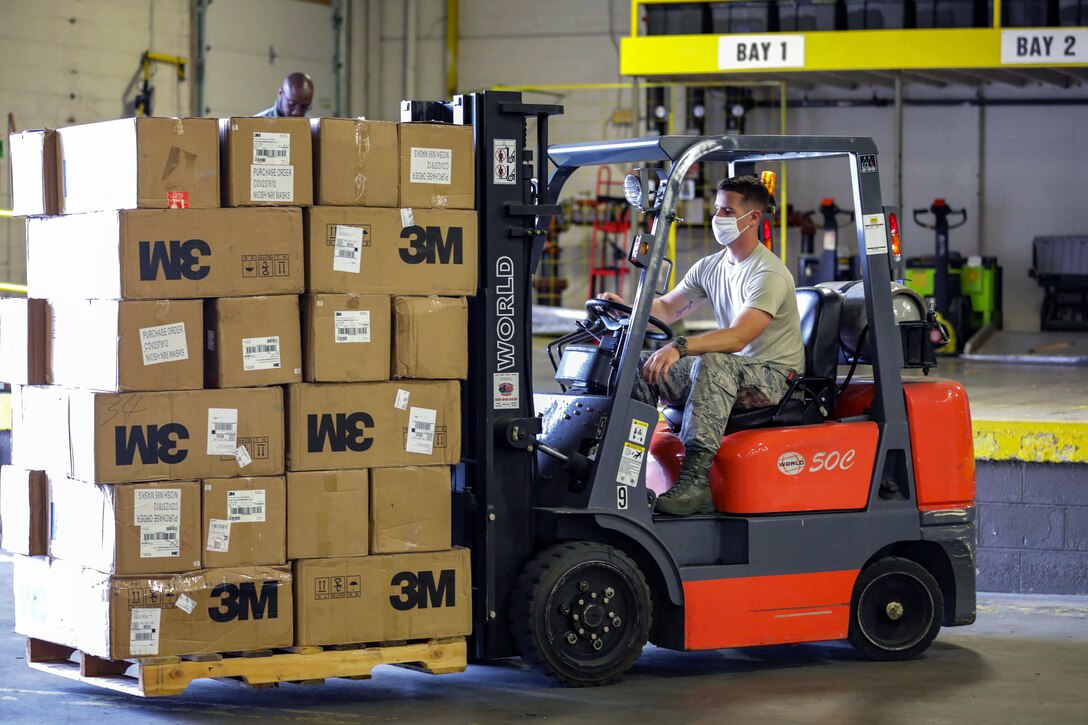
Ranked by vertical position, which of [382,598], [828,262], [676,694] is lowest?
[676,694]

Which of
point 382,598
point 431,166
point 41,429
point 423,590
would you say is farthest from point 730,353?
point 41,429

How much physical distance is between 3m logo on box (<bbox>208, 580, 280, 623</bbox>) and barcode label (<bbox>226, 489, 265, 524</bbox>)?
0.67 feet

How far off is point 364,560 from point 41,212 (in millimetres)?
1615

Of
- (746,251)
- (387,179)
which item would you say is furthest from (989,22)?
(387,179)

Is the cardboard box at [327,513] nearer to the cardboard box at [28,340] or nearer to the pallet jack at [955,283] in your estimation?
the cardboard box at [28,340]

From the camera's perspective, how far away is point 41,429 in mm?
5047

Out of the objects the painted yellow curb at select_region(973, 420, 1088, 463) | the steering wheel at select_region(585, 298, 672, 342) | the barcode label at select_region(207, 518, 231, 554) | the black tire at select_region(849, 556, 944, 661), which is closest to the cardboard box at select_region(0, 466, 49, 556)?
the barcode label at select_region(207, 518, 231, 554)

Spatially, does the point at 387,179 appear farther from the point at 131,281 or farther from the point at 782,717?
the point at 782,717

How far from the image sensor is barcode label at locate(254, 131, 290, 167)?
4773mm

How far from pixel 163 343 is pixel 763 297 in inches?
85.4

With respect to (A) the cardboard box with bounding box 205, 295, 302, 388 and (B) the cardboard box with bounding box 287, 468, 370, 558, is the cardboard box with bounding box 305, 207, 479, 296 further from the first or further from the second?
(B) the cardboard box with bounding box 287, 468, 370, 558

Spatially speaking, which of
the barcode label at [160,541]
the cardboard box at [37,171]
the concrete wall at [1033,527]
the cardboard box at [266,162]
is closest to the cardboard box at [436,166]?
the cardboard box at [266,162]

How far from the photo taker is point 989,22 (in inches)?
520

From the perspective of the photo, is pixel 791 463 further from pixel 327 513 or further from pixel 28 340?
pixel 28 340
